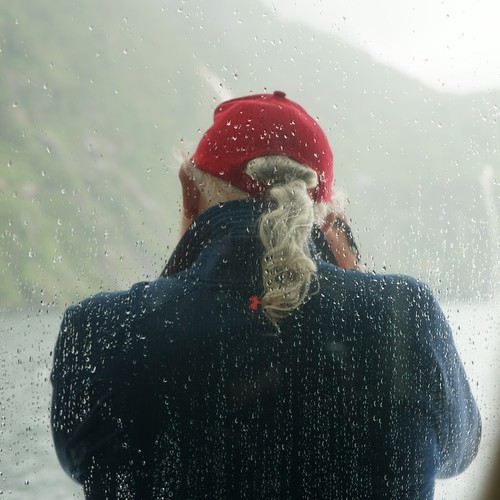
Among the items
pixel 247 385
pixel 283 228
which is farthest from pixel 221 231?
pixel 247 385

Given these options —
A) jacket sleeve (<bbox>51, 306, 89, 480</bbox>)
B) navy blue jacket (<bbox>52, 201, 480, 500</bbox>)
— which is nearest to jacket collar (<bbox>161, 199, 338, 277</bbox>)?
navy blue jacket (<bbox>52, 201, 480, 500</bbox>)

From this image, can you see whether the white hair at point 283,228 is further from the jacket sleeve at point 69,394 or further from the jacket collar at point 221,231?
the jacket sleeve at point 69,394

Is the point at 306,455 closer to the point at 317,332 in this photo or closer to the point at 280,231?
the point at 317,332

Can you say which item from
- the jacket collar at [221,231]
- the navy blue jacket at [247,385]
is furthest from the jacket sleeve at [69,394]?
the jacket collar at [221,231]

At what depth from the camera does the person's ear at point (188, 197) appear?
0.86 metres

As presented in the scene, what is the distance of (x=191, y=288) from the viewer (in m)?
0.77

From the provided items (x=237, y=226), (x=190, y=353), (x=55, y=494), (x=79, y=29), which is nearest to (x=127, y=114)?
(x=79, y=29)

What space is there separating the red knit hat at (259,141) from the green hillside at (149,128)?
5 centimetres

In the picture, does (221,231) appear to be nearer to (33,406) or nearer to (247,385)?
(247,385)

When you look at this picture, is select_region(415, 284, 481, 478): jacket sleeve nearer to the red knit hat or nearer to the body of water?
the body of water

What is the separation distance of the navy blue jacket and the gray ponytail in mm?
14

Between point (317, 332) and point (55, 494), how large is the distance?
418 millimetres

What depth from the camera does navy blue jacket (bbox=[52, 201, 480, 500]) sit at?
0.73 m

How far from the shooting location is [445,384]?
0.81 metres
